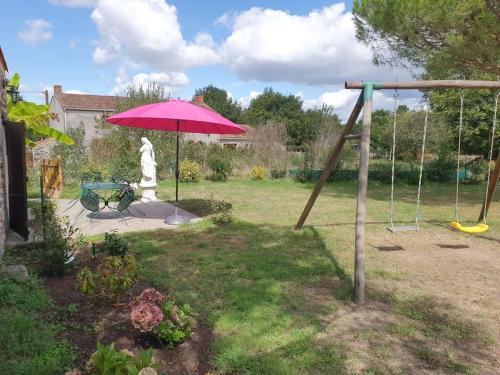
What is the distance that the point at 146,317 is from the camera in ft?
10.2

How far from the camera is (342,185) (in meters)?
16.7

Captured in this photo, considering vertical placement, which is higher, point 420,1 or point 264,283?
point 420,1

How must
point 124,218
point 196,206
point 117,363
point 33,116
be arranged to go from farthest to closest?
point 196,206
point 33,116
point 124,218
point 117,363

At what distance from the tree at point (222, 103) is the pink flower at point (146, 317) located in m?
50.4

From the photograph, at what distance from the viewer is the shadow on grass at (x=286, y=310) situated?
319 cm

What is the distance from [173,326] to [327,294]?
2120 mm

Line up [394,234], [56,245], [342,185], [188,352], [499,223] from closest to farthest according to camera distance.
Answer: [188,352], [56,245], [394,234], [499,223], [342,185]

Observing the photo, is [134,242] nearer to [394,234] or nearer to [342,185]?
[394,234]

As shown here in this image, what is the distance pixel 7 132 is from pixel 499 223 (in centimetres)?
1024

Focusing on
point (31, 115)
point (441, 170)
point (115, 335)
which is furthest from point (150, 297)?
point (441, 170)

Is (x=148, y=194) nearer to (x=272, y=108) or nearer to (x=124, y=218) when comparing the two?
(x=124, y=218)

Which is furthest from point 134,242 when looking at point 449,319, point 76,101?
point 76,101

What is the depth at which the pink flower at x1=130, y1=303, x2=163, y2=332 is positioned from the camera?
3100 mm

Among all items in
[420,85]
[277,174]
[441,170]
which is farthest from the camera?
[277,174]
